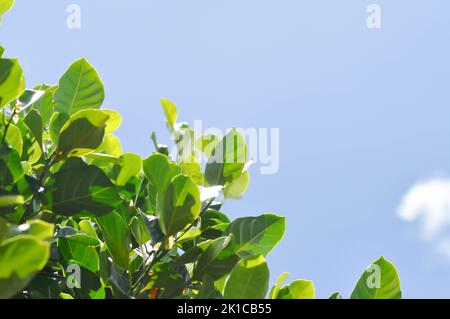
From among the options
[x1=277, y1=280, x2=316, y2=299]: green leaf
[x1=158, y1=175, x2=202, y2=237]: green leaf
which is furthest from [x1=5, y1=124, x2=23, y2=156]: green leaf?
[x1=277, y1=280, x2=316, y2=299]: green leaf

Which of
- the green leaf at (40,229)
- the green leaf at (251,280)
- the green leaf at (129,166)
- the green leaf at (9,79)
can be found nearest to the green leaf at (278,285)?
the green leaf at (251,280)

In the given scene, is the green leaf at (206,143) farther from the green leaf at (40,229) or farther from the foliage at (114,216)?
the green leaf at (40,229)

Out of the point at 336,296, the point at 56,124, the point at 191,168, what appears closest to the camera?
the point at 336,296

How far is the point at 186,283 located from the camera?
180 centimetres

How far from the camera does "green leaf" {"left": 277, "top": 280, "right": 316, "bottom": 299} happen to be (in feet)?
5.70

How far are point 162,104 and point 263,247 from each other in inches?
28.2

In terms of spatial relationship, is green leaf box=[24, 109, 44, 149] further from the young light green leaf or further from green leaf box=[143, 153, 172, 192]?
green leaf box=[143, 153, 172, 192]

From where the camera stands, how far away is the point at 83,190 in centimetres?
180

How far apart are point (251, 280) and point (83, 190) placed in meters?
0.69

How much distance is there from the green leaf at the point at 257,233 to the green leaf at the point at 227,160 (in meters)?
0.19

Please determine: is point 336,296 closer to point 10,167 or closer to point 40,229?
point 40,229

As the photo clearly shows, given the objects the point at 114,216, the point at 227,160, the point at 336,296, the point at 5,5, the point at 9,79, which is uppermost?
the point at 5,5

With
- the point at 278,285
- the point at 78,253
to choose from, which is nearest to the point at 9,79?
the point at 78,253
